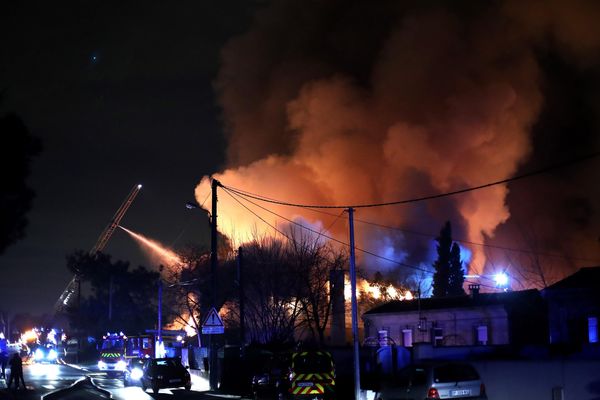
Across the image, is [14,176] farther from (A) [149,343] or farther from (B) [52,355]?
(B) [52,355]

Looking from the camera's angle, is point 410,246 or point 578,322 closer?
point 578,322

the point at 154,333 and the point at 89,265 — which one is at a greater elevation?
the point at 89,265

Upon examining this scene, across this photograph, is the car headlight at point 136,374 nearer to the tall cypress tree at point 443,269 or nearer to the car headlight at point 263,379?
the car headlight at point 263,379

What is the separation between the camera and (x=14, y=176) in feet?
68.5

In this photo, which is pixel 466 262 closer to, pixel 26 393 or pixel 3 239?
pixel 26 393

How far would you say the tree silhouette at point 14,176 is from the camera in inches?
804

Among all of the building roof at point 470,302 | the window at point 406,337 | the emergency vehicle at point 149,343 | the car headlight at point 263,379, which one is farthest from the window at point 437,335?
the car headlight at point 263,379

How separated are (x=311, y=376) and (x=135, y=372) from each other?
1566cm

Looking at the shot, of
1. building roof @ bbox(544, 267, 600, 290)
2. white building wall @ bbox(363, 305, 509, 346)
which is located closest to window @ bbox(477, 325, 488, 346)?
white building wall @ bbox(363, 305, 509, 346)

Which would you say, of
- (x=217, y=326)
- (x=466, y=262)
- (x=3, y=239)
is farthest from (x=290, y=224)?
(x=3, y=239)

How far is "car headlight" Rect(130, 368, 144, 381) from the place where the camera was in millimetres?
37506

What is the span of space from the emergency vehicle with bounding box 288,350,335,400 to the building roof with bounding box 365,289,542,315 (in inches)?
891

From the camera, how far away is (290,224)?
70.9 metres

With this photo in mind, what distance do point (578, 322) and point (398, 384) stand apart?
76.8ft
